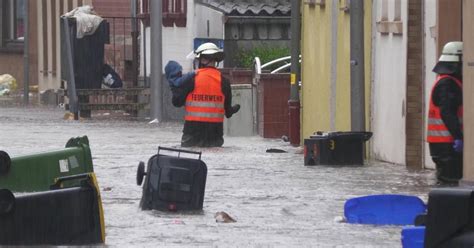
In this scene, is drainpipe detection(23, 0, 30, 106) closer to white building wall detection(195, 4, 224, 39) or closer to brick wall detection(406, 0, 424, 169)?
white building wall detection(195, 4, 224, 39)

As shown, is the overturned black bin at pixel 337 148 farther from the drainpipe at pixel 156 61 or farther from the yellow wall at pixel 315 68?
the drainpipe at pixel 156 61

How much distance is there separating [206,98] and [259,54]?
44.3 ft

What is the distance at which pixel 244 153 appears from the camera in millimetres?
22266

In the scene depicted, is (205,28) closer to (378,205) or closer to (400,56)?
(400,56)

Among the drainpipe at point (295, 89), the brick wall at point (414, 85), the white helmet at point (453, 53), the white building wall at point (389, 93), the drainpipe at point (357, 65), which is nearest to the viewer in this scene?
the white helmet at point (453, 53)

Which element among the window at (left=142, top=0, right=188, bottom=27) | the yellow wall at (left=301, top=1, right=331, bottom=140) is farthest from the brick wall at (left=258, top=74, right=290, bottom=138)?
the window at (left=142, top=0, right=188, bottom=27)

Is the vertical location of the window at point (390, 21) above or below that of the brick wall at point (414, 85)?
above

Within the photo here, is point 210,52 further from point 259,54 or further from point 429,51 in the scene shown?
point 259,54

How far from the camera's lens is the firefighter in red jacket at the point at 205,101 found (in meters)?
22.0

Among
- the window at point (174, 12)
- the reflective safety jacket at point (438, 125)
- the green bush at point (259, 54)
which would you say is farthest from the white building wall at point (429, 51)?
the window at point (174, 12)

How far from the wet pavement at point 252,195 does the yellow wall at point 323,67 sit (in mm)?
720

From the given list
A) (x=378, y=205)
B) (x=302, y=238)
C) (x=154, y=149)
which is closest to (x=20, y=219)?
(x=302, y=238)

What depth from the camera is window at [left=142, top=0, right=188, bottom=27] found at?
37938 mm

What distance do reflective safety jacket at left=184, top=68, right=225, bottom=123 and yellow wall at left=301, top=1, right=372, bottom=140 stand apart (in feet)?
5.74
